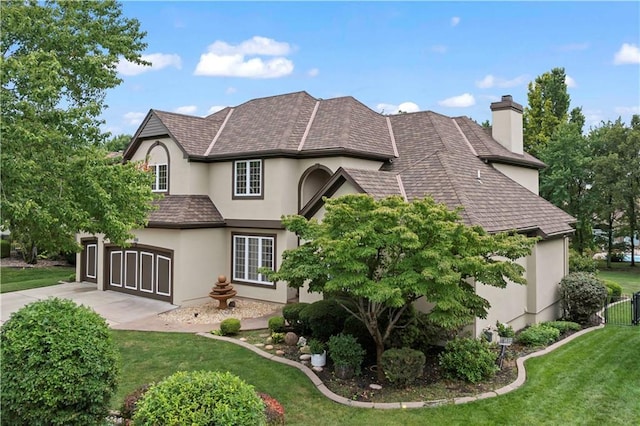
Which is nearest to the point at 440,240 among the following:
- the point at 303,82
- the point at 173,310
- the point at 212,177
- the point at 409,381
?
the point at 409,381

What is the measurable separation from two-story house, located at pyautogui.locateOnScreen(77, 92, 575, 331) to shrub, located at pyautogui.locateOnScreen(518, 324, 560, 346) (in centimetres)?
157

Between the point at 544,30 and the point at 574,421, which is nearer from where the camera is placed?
the point at 574,421

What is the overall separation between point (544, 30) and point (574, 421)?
13995mm

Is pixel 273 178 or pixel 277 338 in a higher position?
pixel 273 178

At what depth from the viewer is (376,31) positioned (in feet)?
56.7

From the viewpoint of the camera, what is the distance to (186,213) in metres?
19.5

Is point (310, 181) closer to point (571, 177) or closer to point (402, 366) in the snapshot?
point (402, 366)

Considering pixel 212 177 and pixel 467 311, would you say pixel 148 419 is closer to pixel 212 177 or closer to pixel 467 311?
pixel 467 311

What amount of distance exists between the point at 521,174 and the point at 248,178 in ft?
47.3

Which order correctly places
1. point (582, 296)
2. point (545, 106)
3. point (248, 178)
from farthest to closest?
point (545, 106) < point (248, 178) < point (582, 296)

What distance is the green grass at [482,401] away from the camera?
870cm

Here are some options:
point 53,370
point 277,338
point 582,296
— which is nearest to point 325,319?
point 277,338

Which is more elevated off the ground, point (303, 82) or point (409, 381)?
point (303, 82)

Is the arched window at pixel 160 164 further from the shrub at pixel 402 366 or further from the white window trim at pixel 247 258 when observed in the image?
the shrub at pixel 402 366
